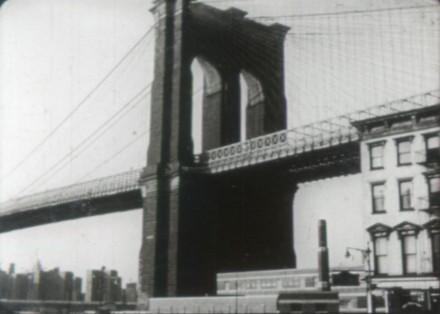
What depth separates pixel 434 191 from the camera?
99.7 feet

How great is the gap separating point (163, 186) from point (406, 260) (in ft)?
55.4

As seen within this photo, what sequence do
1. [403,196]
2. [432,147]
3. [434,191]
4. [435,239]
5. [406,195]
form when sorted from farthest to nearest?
[403,196] → [406,195] → [432,147] → [434,191] → [435,239]

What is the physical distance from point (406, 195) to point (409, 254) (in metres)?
2.85

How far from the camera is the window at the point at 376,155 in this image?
111 ft

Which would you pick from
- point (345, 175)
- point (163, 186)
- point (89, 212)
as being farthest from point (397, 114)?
point (89, 212)

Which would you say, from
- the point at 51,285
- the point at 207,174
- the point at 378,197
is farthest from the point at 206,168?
the point at 51,285

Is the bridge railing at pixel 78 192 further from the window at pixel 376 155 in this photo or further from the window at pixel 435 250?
the window at pixel 435 250

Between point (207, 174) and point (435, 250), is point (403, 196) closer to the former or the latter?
point (435, 250)

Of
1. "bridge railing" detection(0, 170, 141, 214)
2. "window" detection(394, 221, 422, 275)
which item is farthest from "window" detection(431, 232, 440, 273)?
"bridge railing" detection(0, 170, 141, 214)

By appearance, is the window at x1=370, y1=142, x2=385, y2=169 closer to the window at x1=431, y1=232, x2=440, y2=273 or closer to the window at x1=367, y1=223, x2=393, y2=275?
the window at x1=367, y1=223, x2=393, y2=275

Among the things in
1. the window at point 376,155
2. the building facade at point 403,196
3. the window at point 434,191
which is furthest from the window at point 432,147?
the window at point 376,155

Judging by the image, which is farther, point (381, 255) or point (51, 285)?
point (51, 285)

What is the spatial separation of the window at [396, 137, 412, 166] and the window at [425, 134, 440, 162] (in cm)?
103

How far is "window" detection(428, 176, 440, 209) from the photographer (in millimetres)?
29812
